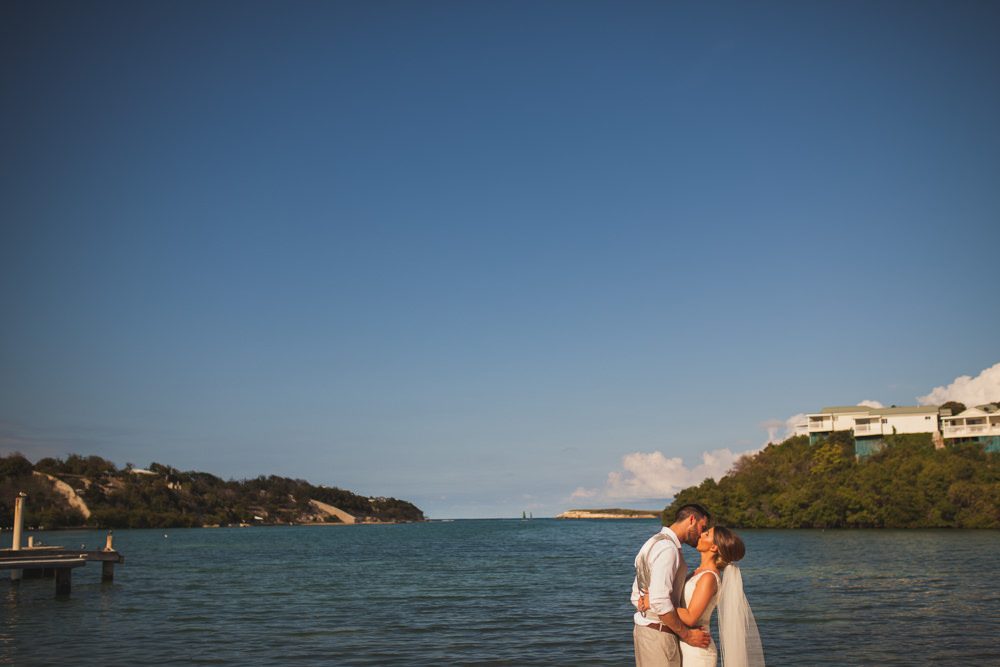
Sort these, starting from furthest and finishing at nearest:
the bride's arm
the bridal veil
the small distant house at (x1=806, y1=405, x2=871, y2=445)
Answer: the small distant house at (x1=806, y1=405, x2=871, y2=445) → the bridal veil → the bride's arm

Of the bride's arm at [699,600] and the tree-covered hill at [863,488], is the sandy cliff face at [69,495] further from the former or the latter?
the bride's arm at [699,600]

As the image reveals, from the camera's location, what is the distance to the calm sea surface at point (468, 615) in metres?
17.7

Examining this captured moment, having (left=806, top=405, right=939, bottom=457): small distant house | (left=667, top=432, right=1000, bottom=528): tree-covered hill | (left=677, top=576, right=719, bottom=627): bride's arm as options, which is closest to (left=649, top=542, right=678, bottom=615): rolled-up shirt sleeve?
(left=677, top=576, right=719, bottom=627): bride's arm

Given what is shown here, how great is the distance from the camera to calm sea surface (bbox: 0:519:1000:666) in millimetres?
17703

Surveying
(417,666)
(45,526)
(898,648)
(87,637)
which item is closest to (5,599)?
(87,637)

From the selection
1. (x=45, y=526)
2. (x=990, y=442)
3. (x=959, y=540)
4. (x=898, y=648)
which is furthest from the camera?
(x=45, y=526)

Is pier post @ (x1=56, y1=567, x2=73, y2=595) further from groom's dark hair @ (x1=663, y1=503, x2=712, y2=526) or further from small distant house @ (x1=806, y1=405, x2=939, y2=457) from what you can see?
small distant house @ (x1=806, y1=405, x2=939, y2=457)

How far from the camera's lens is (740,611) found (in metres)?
7.71

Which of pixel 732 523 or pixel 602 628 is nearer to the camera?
pixel 602 628

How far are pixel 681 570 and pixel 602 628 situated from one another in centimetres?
1528

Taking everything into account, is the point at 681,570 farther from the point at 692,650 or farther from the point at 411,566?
the point at 411,566

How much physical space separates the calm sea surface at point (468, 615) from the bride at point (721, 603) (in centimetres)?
985

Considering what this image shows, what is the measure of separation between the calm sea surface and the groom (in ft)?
33.1

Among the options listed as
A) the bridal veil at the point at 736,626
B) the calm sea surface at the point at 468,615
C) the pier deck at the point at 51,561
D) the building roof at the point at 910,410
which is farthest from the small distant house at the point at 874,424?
the bridal veil at the point at 736,626
